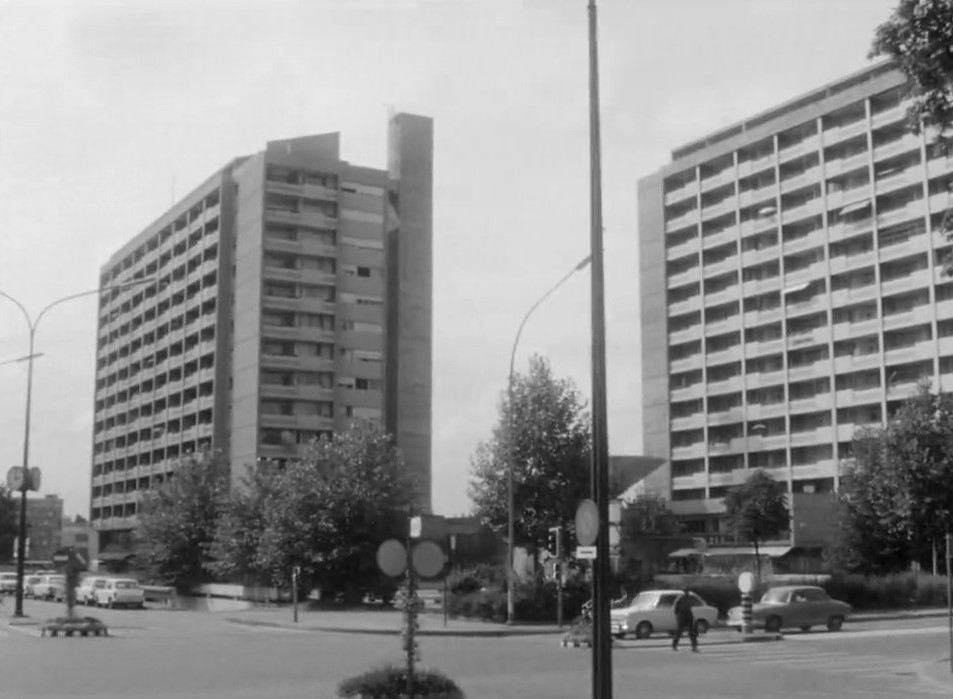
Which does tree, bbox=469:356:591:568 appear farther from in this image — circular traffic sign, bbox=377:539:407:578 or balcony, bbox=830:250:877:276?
balcony, bbox=830:250:877:276

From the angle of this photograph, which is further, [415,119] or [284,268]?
[415,119]

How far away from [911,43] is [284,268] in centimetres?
8853

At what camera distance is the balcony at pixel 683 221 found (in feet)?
345

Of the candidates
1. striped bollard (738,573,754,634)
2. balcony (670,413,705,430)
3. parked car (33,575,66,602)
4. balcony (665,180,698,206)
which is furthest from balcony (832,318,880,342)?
striped bollard (738,573,754,634)

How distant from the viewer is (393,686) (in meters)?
14.5

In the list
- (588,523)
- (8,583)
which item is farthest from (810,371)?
(588,523)

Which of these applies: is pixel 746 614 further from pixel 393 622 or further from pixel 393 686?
pixel 393 686

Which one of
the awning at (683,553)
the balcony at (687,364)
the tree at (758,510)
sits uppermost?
the balcony at (687,364)

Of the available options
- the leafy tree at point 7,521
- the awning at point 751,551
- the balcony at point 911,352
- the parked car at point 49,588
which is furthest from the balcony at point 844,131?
the leafy tree at point 7,521

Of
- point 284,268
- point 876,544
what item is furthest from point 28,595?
point 876,544

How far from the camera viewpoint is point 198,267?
356 feet

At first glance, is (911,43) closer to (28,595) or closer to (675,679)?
(675,679)

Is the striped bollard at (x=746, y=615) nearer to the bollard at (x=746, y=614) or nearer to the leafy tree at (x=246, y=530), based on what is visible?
the bollard at (x=746, y=614)

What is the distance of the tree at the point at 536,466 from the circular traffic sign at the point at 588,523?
35098 millimetres
